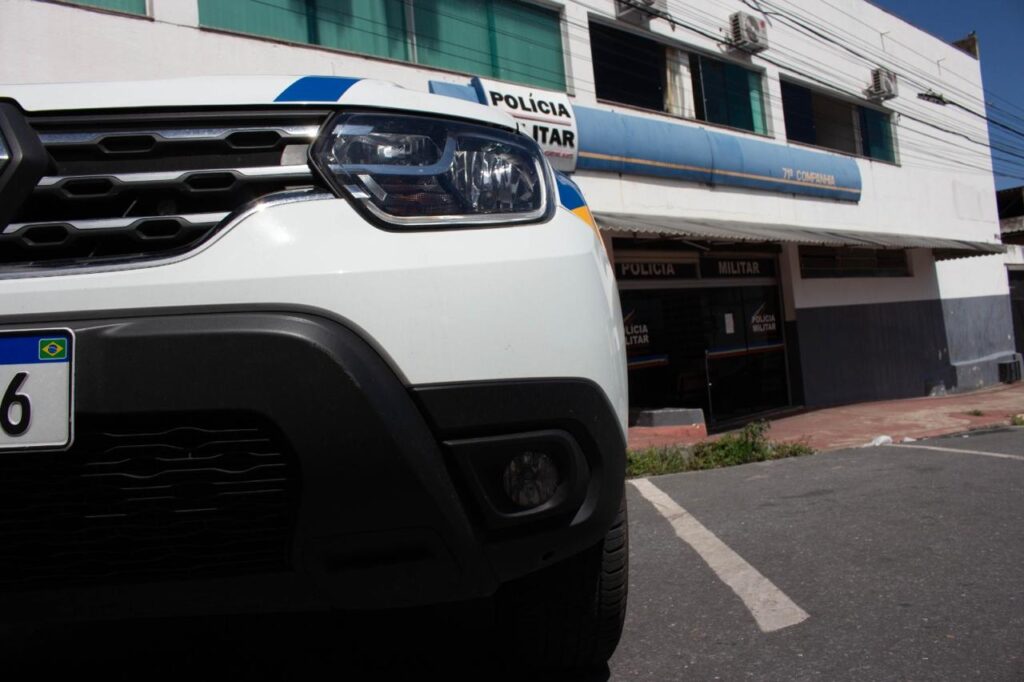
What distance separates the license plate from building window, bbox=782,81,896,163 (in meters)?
13.2

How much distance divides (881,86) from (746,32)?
4622mm

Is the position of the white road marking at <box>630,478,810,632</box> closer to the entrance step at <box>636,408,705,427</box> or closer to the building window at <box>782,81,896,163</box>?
the entrance step at <box>636,408,705,427</box>

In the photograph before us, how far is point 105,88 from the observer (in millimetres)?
1433

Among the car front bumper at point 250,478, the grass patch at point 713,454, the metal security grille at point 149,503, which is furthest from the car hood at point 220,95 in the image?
the grass patch at point 713,454

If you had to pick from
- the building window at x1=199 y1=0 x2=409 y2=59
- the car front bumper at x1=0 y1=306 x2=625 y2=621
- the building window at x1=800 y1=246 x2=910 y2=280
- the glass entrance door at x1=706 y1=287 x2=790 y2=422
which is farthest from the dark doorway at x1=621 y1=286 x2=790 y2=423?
the car front bumper at x1=0 y1=306 x2=625 y2=621

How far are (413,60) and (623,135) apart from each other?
275cm

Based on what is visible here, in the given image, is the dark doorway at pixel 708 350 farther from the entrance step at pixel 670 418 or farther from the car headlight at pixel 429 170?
the car headlight at pixel 429 170

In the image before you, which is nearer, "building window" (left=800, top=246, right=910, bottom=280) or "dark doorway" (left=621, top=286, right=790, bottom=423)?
"dark doorway" (left=621, top=286, right=790, bottom=423)

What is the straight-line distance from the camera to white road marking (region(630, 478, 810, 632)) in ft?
7.48

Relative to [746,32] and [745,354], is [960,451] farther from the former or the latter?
[746,32]

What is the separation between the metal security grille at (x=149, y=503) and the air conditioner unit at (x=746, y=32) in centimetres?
1187

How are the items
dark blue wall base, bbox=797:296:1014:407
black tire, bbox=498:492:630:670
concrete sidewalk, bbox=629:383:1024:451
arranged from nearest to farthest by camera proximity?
black tire, bbox=498:492:630:670
concrete sidewalk, bbox=629:383:1024:451
dark blue wall base, bbox=797:296:1014:407

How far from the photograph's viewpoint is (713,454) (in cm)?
627

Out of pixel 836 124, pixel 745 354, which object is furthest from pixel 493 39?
pixel 836 124
